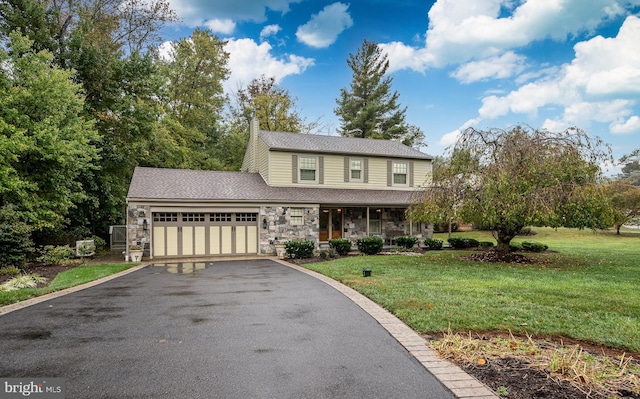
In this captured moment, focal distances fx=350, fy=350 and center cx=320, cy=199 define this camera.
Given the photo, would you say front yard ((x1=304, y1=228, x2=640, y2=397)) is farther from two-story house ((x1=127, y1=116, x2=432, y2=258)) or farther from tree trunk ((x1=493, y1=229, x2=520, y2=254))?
two-story house ((x1=127, y1=116, x2=432, y2=258))

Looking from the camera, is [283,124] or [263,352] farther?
[283,124]

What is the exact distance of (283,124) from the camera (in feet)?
96.1

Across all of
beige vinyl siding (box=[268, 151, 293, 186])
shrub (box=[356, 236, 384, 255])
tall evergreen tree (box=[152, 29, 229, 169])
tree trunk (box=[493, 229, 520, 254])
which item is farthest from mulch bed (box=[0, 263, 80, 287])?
tree trunk (box=[493, 229, 520, 254])

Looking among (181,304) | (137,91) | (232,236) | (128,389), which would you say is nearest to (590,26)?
(232,236)

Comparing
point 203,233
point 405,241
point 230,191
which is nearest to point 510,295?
point 405,241

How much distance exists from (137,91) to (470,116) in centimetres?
1939

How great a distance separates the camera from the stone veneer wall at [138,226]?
1392 cm

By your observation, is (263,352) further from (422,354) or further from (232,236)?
(232,236)

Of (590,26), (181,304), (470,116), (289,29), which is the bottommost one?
(181,304)

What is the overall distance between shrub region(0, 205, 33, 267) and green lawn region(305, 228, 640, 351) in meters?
9.44

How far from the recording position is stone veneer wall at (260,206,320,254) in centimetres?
1572

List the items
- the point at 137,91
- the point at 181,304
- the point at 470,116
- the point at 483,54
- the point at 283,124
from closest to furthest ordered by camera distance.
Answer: the point at 181,304 → the point at 483,54 → the point at 137,91 → the point at 470,116 → the point at 283,124

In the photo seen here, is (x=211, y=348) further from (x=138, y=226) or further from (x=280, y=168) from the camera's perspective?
(x=280, y=168)

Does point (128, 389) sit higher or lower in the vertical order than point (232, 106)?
lower
